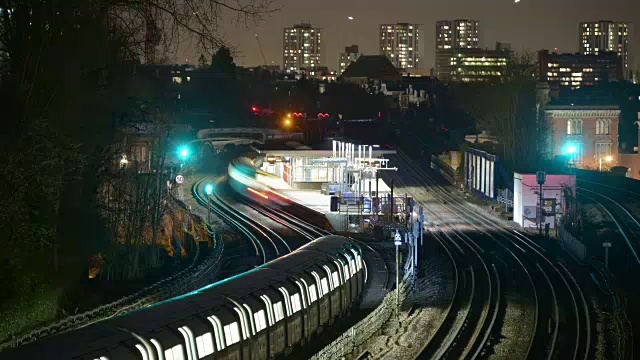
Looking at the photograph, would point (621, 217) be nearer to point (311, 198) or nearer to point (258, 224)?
point (311, 198)

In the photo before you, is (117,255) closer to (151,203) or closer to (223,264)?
(151,203)

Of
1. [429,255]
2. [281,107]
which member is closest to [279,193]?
[429,255]

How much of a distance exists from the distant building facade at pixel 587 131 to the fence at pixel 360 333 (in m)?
49.3

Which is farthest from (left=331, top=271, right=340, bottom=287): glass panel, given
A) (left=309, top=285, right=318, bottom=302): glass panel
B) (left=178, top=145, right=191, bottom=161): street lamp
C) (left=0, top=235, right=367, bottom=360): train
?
(left=178, top=145, right=191, bottom=161): street lamp

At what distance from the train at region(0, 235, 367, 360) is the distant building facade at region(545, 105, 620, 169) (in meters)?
51.6

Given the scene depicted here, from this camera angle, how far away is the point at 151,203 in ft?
98.8

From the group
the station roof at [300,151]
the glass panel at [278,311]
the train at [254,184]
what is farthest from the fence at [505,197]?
the glass panel at [278,311]

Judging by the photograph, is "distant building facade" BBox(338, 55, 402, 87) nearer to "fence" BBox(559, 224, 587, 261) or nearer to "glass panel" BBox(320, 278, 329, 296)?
"fence" BBox(559, 224, 587, 261)

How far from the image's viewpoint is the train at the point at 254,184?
173 ft

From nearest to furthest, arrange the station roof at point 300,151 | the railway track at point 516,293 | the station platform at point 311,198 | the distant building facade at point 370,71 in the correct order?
the railway track at point 516,293, the station platform at point 311,198, the station roof at point 300,151, the distant building facade at point 370,71

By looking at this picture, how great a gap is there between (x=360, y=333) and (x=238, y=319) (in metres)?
5.06

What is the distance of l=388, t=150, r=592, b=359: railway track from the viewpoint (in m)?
21.1

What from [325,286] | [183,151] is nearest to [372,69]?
[183,151]

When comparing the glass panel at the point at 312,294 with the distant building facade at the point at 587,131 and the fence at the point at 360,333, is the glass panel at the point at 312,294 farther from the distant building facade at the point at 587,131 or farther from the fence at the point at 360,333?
the distant building facade at the point at 587,131
